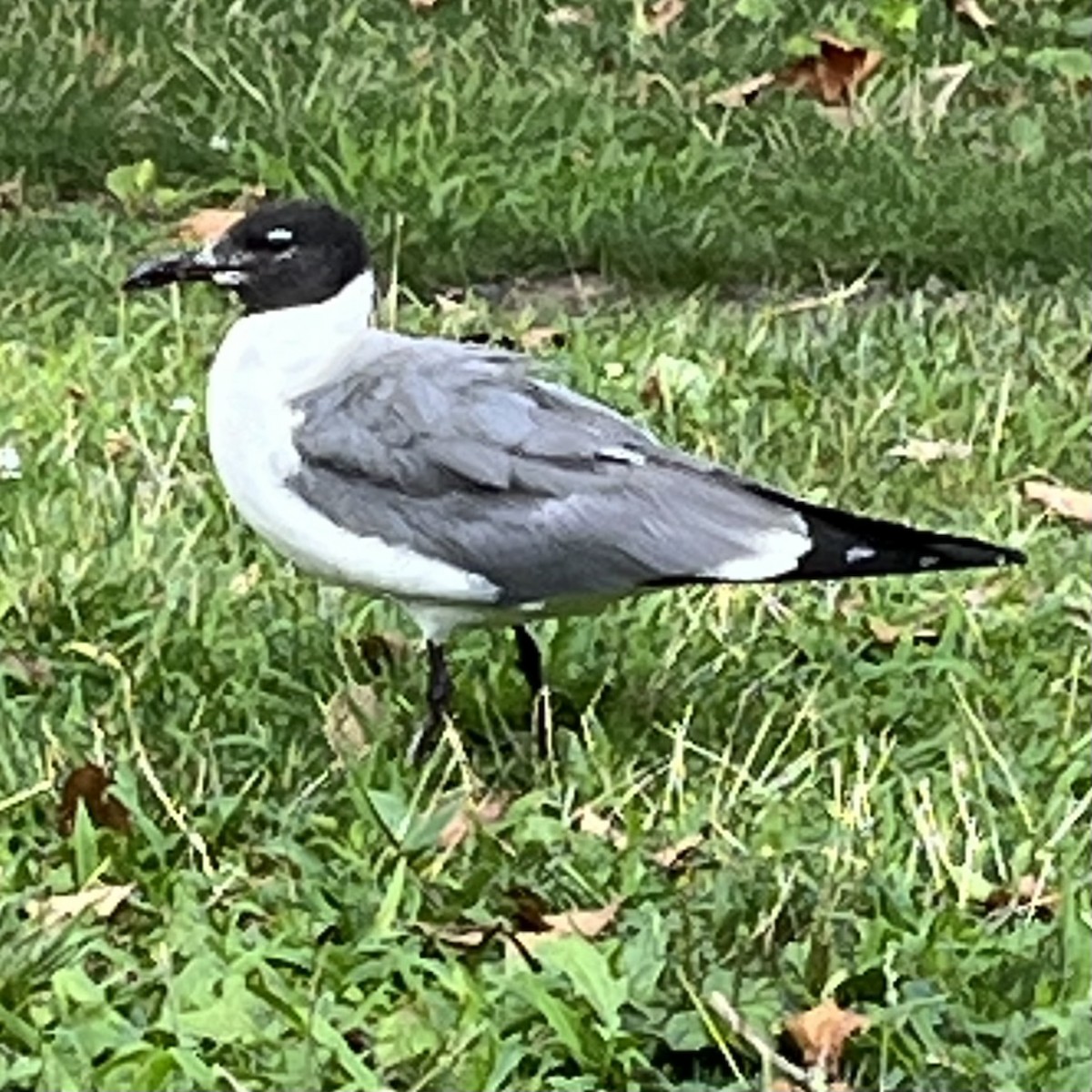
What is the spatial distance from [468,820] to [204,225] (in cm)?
315

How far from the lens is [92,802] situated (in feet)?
12.4

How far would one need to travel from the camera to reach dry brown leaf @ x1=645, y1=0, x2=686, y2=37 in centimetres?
803

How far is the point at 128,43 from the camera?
7.60 meters

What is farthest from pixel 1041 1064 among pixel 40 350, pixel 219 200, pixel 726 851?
pixel 219 200

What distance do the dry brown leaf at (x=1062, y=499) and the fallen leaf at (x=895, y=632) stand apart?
658mm

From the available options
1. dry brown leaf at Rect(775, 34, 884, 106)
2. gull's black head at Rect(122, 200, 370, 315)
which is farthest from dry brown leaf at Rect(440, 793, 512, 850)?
dry brown leaf at Rect(775, 34, 884, 106)

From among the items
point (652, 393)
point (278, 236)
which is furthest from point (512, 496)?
point (652, 393)

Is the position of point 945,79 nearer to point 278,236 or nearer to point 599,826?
point 278,236

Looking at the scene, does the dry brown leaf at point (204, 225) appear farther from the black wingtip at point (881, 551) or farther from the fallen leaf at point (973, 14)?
the black wingtip at point (881, 551)

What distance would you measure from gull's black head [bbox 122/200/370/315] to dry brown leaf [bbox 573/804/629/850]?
0.82 meters

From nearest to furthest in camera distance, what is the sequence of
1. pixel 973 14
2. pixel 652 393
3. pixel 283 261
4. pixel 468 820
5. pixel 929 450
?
pixel 468 820, pixel 283 261, pixel 929 450, pixel 652 393, pixel 973 14

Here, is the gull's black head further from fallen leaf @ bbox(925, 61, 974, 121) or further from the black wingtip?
fallen leaf @ bbox(925, 61, 974, 121)

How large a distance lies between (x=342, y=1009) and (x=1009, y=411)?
2627 mm

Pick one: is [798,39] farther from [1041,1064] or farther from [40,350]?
[1041,1064]
